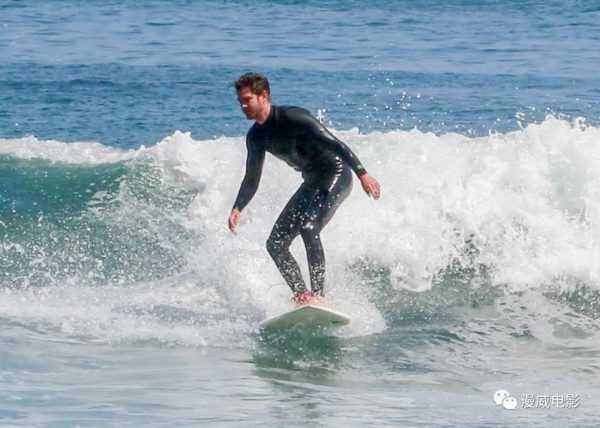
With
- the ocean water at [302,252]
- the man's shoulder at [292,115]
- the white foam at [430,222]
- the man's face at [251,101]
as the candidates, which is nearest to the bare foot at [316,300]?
the ocean water at [302,252]

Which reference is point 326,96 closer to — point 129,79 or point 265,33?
point 129,79

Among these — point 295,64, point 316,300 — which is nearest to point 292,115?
point 316,300

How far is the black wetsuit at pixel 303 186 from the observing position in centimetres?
886

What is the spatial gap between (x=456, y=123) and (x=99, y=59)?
7779 millimetres

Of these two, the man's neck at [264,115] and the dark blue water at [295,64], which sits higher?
the man's neck at [264,115]

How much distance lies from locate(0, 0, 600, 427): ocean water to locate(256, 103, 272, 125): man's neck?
149 cm

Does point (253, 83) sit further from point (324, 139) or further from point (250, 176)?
point (250, 176)

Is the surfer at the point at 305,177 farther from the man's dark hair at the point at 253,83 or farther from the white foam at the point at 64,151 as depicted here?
the white foam at the point at 64,151

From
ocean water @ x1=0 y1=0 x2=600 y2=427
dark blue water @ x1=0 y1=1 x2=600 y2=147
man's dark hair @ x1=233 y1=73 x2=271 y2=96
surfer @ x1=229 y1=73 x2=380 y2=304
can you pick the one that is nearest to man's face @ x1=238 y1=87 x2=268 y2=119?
man's dark hair @ x1=233 y1=73 x2=271 y2=96

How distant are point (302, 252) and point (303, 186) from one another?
191 centimetres

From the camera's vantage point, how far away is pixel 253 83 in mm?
8453

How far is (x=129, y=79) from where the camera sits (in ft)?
63.6

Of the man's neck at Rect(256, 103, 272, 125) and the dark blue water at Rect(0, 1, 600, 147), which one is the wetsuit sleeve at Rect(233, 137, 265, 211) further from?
the dark blue water at Rect(0, 1, 600, 147)

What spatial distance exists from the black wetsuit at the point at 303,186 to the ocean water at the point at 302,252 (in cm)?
52
